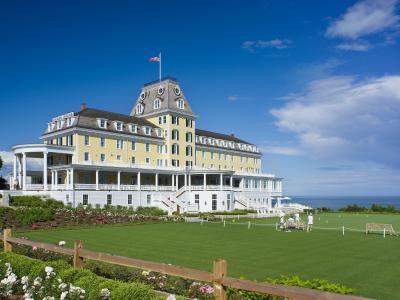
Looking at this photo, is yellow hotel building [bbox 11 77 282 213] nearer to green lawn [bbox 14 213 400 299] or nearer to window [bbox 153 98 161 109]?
window [bbox 153 98 161 109]

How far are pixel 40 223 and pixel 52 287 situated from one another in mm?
23776

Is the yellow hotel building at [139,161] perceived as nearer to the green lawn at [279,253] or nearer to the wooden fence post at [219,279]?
the green lawn at [279,253]

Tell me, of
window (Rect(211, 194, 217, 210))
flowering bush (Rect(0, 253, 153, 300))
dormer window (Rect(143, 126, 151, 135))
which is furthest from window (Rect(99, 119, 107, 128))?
flowering bush (Rect(0, 253, 153, 300))

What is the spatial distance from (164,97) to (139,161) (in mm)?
11271

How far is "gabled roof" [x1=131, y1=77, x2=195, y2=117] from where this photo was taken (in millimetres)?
64125

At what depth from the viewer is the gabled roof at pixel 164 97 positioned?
6412 centimetres

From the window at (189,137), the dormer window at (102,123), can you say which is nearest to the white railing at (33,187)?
the dormer window at (102,123)

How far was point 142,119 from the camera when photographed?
65500mm

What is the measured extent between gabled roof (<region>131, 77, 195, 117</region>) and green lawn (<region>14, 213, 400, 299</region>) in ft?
126

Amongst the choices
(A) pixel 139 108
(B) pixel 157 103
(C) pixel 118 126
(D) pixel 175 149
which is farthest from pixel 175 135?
(C) pixel 118 126

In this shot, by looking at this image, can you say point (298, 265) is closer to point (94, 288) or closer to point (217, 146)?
point (94, 288)

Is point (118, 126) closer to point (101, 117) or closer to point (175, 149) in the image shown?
point (101, 117)

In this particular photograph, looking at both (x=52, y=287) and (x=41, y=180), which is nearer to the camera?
(x=52, y=287)

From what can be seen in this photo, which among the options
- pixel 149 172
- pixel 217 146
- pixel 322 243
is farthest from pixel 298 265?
pixel 217 146
